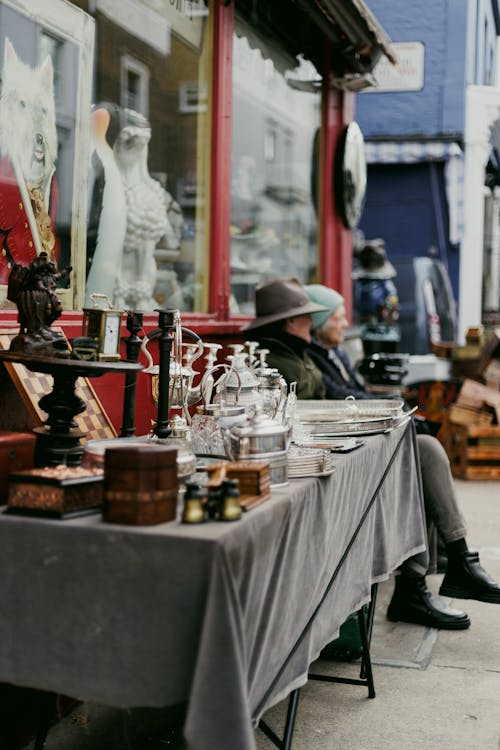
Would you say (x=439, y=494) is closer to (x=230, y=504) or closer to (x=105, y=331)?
(x=105, y=331)

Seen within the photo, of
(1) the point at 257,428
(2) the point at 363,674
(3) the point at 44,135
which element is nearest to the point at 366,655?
(2) the point at 363,674

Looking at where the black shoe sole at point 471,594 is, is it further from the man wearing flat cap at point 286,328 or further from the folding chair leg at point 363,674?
the man wearing flat cap at point 286,328

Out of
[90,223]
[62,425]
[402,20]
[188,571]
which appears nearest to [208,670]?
[188,571]

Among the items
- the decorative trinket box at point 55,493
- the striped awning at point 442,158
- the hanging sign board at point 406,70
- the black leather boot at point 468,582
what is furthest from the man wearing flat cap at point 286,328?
the hanging sign board at point 406,70

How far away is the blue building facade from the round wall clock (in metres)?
6.07

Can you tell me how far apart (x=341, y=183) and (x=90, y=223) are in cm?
396

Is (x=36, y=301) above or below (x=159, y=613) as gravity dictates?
above

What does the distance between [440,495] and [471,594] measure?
0.46 metres

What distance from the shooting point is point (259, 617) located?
7.16 feet

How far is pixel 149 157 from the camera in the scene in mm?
5172

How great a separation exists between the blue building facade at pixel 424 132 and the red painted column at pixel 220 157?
913cm

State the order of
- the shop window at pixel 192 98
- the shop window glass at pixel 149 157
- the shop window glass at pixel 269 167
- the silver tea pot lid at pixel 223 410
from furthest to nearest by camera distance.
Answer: the shop window glass at pixel 269 167 → the shop window at pixel 192 98 → the shop window glass at pixel 149 157 → the silver tea pot lid at pixel 223 410

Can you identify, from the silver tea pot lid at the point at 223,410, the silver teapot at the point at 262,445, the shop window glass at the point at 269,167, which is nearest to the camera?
the silver teapot at the point at 262,445

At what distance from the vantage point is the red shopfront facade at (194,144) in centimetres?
431
